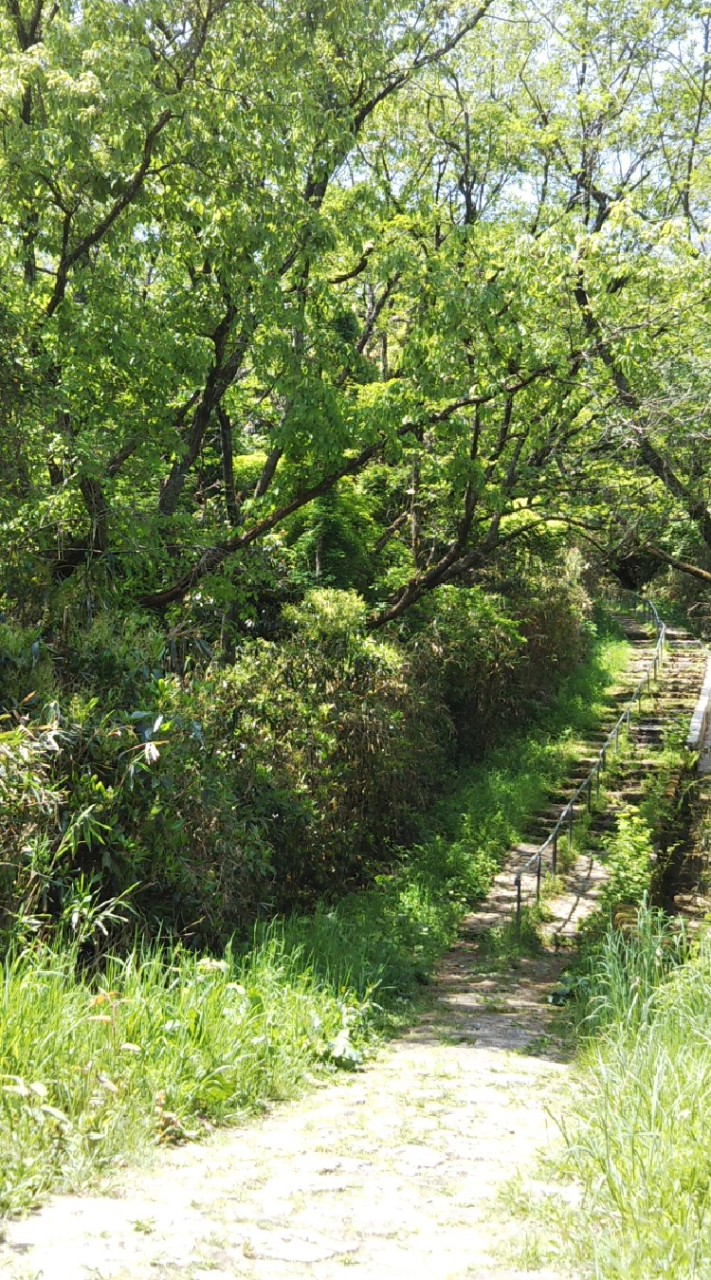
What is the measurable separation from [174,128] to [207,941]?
7289mm

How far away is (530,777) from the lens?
16641 millimetres

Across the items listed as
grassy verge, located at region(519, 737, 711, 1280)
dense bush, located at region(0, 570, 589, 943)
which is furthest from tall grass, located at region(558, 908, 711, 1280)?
dense bush, located at region(0, 570, 589, 943)

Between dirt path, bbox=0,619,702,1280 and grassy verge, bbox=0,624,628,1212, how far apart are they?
0.17 m

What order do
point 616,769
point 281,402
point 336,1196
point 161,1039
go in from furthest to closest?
point 616,769 → point 281,402 → point 161,1039 → point 336,1196

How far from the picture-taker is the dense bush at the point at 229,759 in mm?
6707

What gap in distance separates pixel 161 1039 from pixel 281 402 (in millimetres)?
11027

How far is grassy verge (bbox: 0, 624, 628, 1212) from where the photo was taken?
3.95 meters

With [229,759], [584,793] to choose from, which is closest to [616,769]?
[584,793]

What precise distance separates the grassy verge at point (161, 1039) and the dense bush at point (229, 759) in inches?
22.0

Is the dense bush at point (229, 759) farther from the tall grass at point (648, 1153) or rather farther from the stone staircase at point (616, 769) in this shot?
the tall grass at point (648, 1153)

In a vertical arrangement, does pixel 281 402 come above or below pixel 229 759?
above

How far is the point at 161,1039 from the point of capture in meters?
4.86

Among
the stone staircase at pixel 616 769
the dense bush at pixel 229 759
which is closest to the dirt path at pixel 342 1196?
the dense bush at pixel 229 759

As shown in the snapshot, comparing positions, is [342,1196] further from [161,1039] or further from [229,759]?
[229,759]
